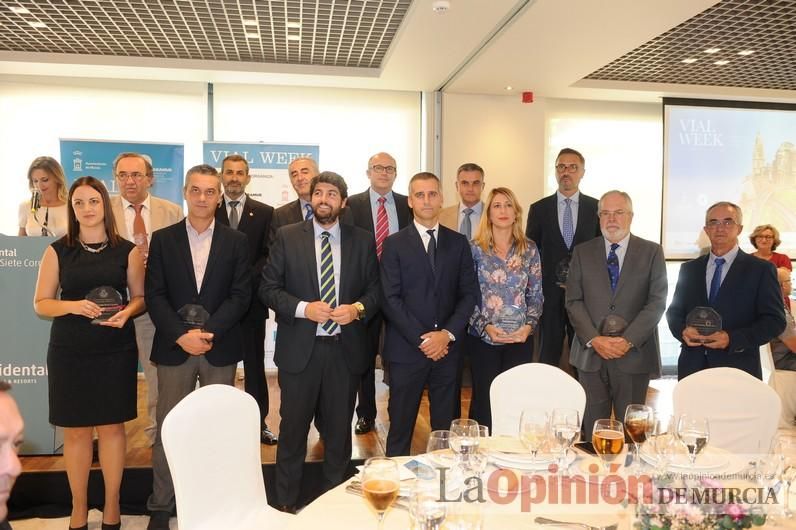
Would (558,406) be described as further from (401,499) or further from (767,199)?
(767,199)

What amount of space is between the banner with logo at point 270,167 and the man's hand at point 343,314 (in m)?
3.71

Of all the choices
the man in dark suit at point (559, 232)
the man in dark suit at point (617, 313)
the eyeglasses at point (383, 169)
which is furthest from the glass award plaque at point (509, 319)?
the eyeglasses at point (383, 169)

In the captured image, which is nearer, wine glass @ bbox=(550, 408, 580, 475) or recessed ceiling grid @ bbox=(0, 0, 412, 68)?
wine glass @ bbox=(550, 408, 580, 475)

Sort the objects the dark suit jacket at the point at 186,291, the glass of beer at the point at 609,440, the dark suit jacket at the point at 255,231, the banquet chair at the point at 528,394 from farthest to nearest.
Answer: the dark suit jacket at the point at 255,231, the dark suit jacket at the point at 186,291, the banquet chair at the point at 528,394, the glass of beer at the point at 609,440

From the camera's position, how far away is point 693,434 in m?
1.86

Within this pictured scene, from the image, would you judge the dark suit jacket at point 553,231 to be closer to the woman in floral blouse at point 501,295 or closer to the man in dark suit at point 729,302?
the woman in floral blouse at point 501,295

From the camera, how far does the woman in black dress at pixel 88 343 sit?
3096 millimetres

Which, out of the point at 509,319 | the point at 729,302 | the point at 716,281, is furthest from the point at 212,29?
the point at 729,302

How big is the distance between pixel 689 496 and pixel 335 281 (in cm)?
228

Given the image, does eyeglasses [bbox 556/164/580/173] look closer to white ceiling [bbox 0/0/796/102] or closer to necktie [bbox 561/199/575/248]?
necktie [bbox 561/199/575/248]

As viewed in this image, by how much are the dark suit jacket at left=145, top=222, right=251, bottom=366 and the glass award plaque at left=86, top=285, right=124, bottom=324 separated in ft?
0.68

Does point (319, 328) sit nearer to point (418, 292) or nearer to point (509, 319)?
point (418, 292)

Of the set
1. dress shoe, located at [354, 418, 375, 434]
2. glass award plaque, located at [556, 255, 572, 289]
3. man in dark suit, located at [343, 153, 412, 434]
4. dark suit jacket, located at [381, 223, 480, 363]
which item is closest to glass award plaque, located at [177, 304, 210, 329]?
dark suit jacket, located at [381, 223, 480, 363]

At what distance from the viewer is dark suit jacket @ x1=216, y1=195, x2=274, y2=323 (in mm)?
4160
